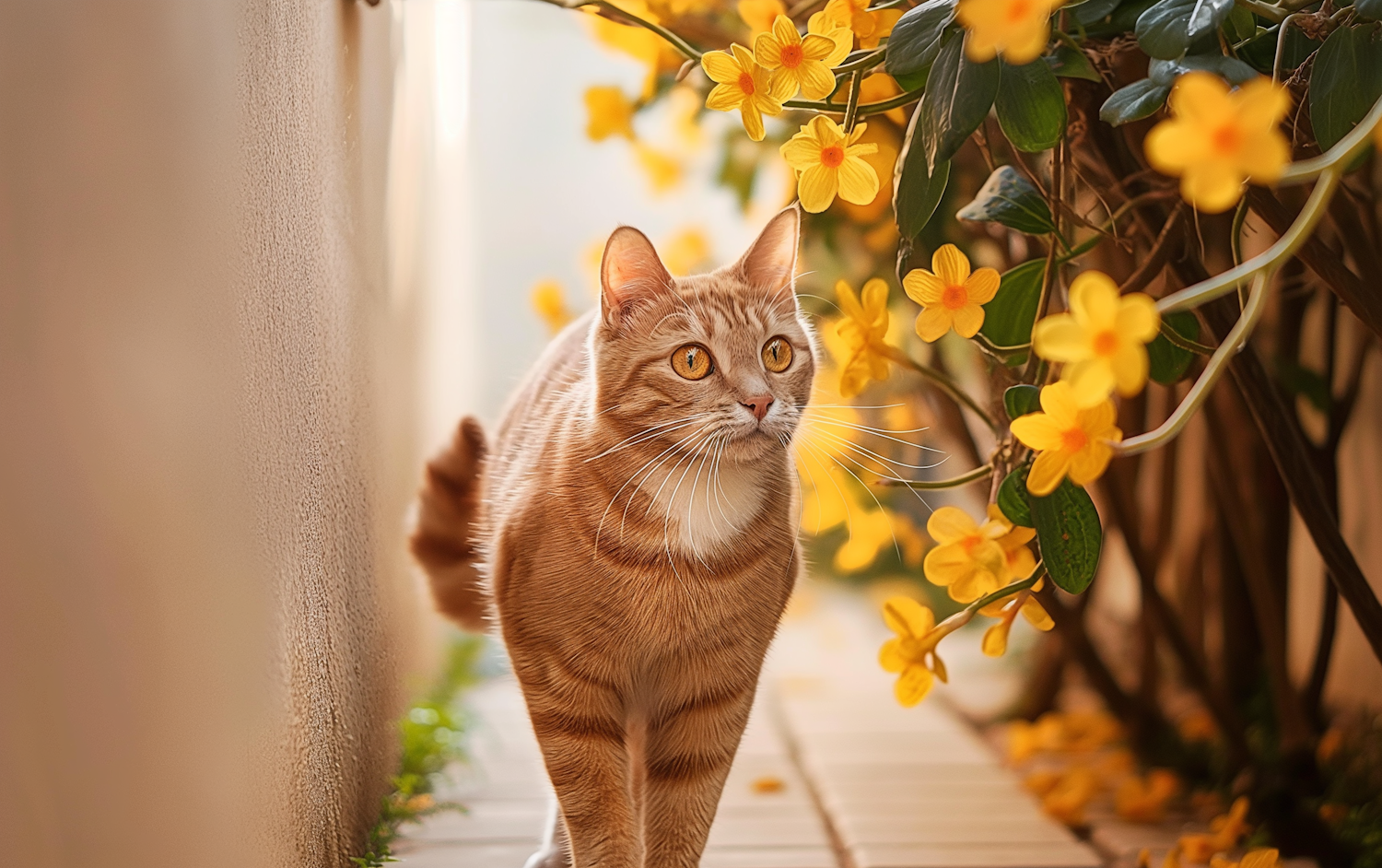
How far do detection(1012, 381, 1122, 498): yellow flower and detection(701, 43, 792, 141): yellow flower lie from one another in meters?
0.30

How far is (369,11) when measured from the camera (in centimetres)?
108

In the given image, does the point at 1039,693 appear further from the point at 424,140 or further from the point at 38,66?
the point at 38,66

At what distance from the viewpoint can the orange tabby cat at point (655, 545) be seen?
869 mm

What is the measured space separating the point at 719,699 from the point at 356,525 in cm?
41

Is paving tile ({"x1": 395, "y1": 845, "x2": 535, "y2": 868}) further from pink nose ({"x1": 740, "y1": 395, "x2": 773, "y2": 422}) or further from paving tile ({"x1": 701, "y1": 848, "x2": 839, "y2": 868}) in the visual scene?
pink nose ({"x1": 740, "y1": 395, "x2": 773, "y2": 422})

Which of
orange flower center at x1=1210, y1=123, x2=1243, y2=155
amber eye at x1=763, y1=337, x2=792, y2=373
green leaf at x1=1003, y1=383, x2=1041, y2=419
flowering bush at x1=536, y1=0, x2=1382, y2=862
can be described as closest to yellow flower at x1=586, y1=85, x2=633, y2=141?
flowering bush at x1=536, y1=0, x2=1382, y2=862

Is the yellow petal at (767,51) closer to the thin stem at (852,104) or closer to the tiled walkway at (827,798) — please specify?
the thin stem at (852,104)

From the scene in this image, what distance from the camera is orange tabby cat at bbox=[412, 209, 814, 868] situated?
869 mm

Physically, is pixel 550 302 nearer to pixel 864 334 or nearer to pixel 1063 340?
pixel 864 334

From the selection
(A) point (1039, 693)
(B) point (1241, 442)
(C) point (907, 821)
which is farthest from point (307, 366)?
(A) point (1039, 693)

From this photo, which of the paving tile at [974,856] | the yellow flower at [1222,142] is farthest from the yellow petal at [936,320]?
the paving tile at [974,856]

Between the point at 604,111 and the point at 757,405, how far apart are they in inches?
19.0

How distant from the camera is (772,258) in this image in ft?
3.20

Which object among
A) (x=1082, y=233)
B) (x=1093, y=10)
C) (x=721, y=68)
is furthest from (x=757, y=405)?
(x=1082, y=233)
